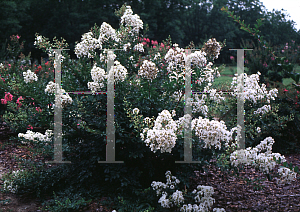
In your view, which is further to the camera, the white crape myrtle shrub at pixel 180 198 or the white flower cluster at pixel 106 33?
the white flower cluster at pixel 106 33

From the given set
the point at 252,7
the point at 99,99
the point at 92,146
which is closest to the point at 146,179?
the point at 92,146

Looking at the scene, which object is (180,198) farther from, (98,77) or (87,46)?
(87,46)

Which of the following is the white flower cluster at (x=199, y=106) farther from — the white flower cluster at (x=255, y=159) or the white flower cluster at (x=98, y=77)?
the white flower cluster at (x=98, y=77)

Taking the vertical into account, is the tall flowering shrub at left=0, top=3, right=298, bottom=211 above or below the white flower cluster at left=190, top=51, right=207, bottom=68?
below

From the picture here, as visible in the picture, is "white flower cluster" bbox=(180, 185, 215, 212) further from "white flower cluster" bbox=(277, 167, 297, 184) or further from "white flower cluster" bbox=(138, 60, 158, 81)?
"white flower cluster" bbox=(138, 60, 158, 81)

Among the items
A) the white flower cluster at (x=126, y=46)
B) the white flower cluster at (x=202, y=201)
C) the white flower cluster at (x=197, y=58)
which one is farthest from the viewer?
the white flower cluster at (x=126, y=46)

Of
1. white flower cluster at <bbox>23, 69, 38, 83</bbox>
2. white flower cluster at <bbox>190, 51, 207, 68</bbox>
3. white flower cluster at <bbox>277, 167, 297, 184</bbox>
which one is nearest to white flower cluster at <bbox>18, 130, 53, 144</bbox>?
white flower cluster at <bbox>23, 69, 38, 83</bbox>

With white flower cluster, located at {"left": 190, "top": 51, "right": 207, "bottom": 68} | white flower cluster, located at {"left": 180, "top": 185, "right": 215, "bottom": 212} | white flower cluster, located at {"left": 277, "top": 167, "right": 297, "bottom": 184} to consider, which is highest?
white flower cluster, located at {"left": 190, "top": 51, "right": 207, "bottom": 68}

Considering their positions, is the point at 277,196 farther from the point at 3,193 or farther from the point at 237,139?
the point at 3,193

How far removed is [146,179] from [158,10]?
96.3 feet

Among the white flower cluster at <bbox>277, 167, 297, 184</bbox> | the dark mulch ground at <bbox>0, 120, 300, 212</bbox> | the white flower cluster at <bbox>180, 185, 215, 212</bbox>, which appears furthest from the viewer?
the dark mulch ground at <bbox>0, 120, 300, 212</bbox>

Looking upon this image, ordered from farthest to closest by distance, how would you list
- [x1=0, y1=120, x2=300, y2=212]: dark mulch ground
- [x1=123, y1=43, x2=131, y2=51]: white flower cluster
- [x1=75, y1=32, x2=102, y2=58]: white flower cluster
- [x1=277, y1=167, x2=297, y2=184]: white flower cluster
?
[x1=123, y1=43, x2=131, y2=51]: white flower cluster → [x1=75, y1=32, x2=102, y2=58]: white flower cluster → [x1=0, y1=120, x2=300, y2=212]: dark mulch ground → [x1=277, y1=167, x2=297, y2=184]: white flower cluster

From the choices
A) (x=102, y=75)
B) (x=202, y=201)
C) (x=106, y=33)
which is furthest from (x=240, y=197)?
(x=106, y=33)

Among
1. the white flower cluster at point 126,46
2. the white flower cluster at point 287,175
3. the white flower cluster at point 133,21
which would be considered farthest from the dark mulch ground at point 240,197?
the white flower cluster at point 133,21
